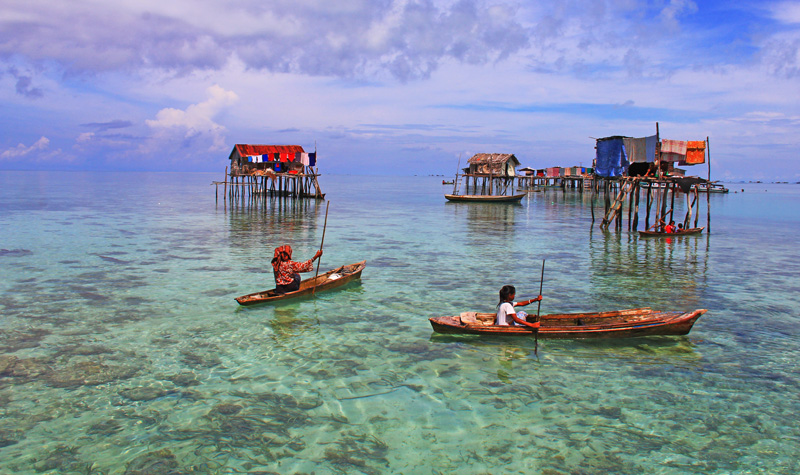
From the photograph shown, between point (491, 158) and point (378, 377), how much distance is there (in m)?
51.0

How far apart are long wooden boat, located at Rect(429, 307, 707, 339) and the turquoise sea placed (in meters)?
0.27

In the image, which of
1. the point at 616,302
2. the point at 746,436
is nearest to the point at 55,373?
the point at 746,436

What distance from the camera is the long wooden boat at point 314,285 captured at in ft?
37.5

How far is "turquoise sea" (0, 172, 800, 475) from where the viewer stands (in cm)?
594

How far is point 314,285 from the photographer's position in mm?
12562

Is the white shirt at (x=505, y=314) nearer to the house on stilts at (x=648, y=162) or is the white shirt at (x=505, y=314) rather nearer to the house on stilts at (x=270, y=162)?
the house on stilts at (x=648, y=162)

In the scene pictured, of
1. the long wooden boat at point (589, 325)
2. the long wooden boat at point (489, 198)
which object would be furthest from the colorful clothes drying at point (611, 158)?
the long wooden boat at point (489, 198)

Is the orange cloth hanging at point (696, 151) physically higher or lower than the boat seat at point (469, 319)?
higher

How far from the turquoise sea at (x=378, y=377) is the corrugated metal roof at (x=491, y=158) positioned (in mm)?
40241

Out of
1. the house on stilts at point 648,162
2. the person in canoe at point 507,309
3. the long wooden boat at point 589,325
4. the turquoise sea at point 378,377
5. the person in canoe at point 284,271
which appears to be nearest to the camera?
the turquoise sea at point 378,377

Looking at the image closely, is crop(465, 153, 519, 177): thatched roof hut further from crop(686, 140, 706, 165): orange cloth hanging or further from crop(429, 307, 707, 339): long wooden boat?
crop(429, 307, 707, 339): long wooden boat

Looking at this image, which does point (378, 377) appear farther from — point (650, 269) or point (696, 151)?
point (696, 151)

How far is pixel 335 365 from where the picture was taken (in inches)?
332

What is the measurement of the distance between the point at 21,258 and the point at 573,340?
16.8 metres
